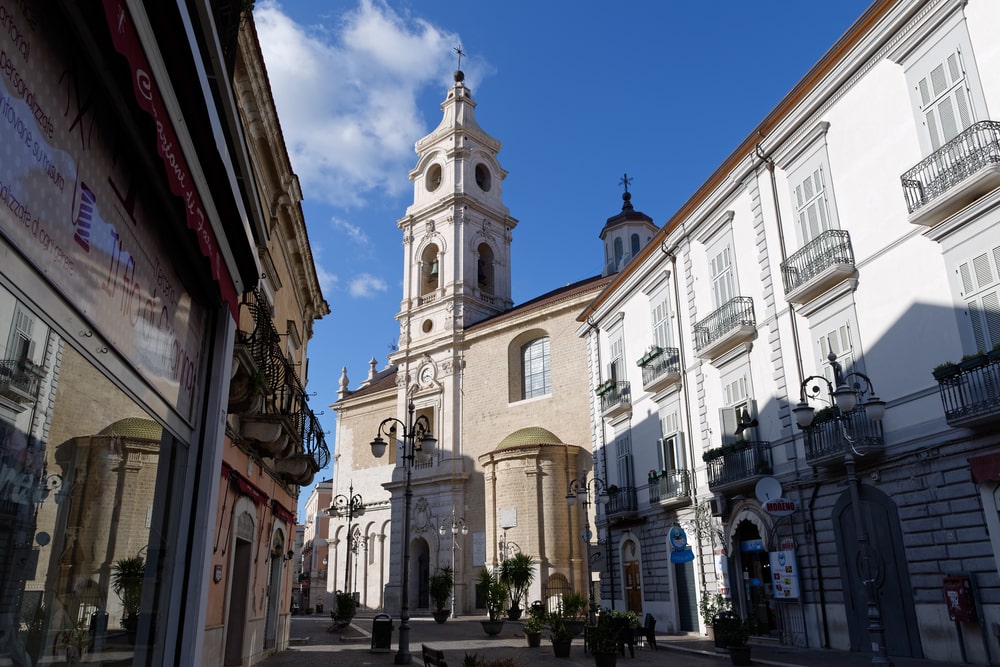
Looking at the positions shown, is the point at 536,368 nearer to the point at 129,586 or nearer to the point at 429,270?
the point at 429,270

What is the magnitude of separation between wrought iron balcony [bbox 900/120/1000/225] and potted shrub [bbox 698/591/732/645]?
970 cm

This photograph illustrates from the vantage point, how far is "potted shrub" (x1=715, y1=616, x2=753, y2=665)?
14.7 meters

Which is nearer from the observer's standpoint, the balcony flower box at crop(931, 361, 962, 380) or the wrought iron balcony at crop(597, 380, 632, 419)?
the balcony flower box at crop(931, 361, 962, 380)

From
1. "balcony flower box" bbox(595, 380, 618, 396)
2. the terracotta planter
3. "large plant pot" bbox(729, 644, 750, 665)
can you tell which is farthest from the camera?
"balcony flower box" bbox(595, 380, 618, 396)

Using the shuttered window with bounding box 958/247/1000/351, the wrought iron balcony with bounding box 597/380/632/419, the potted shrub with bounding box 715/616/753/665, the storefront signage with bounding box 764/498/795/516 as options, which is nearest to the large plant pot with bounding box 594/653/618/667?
the potted shrub with bounding box 715/616/753/665

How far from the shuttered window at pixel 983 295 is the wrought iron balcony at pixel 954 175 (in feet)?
3.50

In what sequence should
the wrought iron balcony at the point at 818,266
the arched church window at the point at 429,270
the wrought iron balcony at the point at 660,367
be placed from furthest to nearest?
the arched church window at the point at 429,270 → the wrought iron balcony at the point at 660,367 → the wrought iron balcony at the point at 818,266

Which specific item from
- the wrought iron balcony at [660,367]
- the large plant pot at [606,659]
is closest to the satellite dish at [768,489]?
the large plant pot at [606,659]

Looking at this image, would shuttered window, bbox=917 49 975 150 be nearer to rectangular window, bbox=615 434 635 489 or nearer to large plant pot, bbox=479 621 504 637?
rectangular window, bbox=615 434 635 489

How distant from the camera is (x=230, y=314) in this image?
6672mm

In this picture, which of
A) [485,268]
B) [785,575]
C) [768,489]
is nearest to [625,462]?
[785,575]

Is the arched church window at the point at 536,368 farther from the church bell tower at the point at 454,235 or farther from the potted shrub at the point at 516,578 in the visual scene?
the potted shrub at the point at 516,578

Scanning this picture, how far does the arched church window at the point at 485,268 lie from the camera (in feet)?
156

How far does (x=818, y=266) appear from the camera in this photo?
56.1ft
